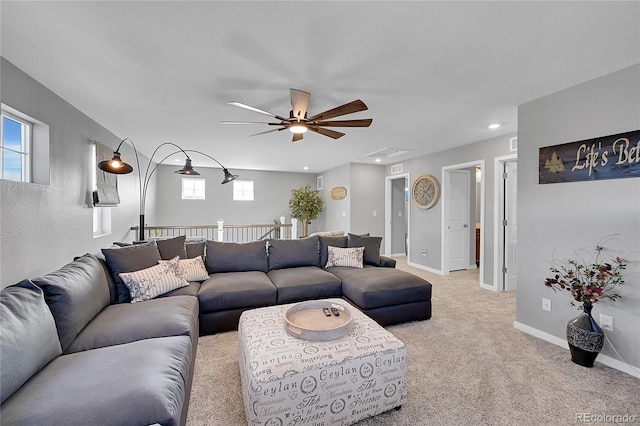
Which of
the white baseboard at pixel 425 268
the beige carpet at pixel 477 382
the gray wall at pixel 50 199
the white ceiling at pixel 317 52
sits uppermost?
the white ceiling at pixel 317 52

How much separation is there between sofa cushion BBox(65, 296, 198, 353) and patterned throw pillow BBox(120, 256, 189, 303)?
0.17 meters

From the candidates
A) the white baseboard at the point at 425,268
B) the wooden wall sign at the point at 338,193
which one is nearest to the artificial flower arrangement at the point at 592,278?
the white baseboard at the point at 425,268

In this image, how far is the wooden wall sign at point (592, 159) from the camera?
2.13 metres

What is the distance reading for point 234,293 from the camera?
279 centimetres

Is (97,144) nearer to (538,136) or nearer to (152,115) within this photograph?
(152,115)

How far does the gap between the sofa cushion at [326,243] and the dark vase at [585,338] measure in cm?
249

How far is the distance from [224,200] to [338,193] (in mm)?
3394

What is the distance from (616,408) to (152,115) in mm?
4893

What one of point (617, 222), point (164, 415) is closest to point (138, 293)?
point (164, 415)

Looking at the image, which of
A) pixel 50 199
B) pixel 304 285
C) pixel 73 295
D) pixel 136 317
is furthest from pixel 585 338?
pixel 50 199

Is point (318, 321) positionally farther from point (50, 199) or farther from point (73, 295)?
point (50, 199)

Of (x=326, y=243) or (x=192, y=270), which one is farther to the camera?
(x=326, y=243)

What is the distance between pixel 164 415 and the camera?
3.59 ft

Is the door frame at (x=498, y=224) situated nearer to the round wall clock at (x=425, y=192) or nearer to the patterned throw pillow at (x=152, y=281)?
the round wall clock at (x=425, y=192)
